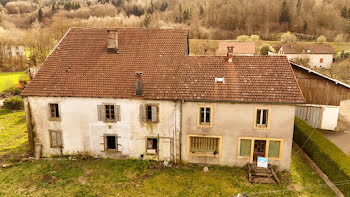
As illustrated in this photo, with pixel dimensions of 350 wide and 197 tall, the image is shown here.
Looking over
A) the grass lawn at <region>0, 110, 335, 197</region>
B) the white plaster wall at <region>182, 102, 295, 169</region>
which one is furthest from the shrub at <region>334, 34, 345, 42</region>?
the white plaster wall at <region>182, 102, 295, 169</region>

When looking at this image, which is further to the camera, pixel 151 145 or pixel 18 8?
pixel 18 8

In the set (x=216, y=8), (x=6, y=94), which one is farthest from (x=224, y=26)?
(x=6, y=94)

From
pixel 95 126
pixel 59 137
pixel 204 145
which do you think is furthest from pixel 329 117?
pixel 59 137

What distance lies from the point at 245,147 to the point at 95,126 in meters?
12.2

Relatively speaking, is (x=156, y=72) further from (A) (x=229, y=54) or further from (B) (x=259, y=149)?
(B) (x=259, y=149)

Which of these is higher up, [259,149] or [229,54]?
[229,54]

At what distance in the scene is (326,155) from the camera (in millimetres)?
19203

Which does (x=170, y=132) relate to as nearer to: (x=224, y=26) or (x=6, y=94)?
(x=6, y=94)

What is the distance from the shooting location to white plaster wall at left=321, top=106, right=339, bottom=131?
26.6 meters

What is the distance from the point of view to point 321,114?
88.6ft

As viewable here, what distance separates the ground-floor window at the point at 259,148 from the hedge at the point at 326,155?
324 centimetres

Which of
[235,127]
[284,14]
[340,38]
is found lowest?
[235,127]

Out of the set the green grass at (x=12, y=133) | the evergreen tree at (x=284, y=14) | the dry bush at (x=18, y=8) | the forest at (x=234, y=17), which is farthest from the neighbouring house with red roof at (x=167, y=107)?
the dry bush at (x=18, y=8)

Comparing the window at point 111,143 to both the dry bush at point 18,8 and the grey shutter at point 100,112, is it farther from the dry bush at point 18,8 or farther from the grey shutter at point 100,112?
the dry bush at point 18,8
